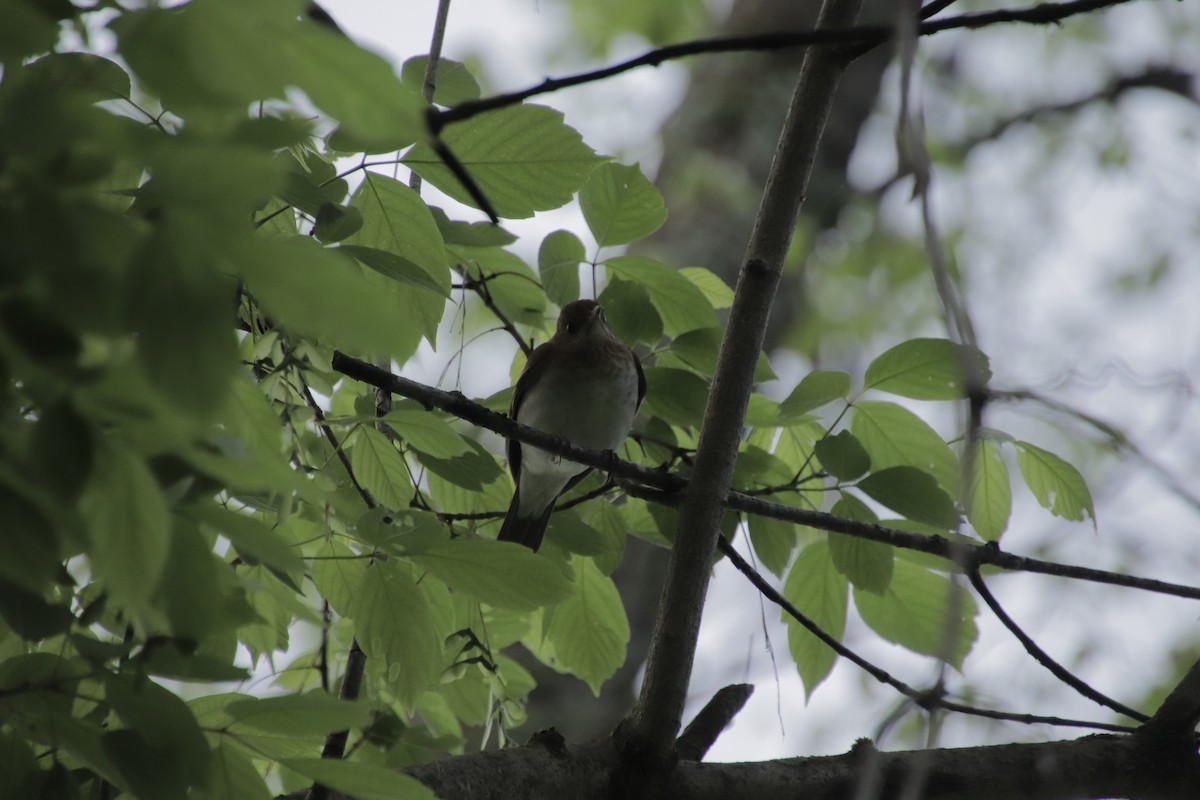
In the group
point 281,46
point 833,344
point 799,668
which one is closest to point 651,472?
point 799,668

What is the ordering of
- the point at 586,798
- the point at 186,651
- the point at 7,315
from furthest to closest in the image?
1. the point at 586,798
2. the point at 186,651
3. the point at 7,315

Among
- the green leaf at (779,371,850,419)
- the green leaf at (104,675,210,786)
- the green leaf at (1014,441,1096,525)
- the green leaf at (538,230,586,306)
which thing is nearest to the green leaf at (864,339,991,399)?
the green leaf at (779,371,850,419)

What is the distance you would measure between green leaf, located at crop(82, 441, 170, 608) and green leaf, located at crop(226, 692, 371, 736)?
19.6 inches

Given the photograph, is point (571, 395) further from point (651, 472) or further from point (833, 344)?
point (833, 344)

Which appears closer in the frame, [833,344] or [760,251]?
[760,251]

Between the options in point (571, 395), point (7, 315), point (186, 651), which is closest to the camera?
point (7, 315)

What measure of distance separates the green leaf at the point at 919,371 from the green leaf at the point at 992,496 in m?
0.21

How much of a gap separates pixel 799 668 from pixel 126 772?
63.7 inches

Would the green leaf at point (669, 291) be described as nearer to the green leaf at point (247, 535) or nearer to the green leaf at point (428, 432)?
the green leaf at point (428, 432)

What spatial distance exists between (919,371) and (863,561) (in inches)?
18.2

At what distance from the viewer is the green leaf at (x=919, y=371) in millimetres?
2279

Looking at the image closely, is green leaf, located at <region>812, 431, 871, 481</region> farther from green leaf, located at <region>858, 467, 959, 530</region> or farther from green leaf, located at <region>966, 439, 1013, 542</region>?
green leaf, located at <region>966, 439, 1013, 542</region>

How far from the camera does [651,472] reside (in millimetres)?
2322

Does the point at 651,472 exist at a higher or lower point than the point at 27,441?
higher
